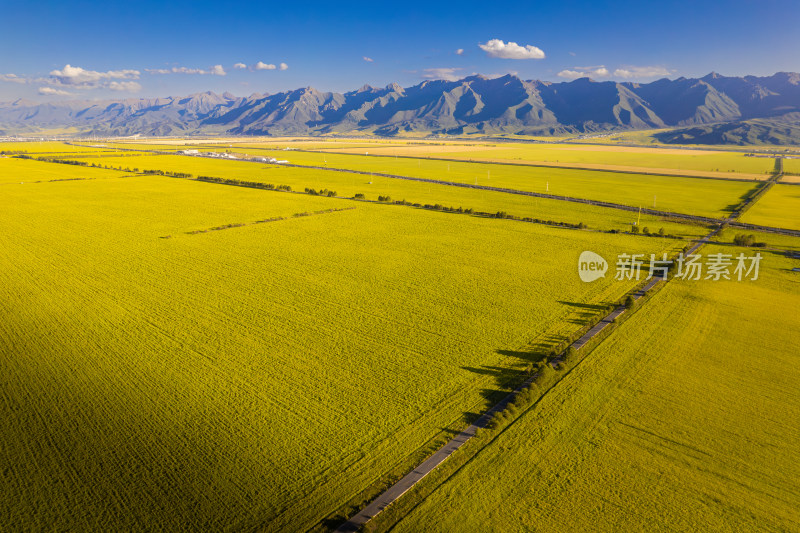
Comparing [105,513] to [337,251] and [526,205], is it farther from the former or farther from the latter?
[526,205]

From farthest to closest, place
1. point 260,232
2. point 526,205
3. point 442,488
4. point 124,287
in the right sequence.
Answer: point 526,205
point 260,232
point 124,287
point 442,488

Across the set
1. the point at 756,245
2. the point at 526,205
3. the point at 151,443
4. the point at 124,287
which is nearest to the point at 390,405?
the point at 151,443

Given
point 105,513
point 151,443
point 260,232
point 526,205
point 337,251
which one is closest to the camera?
point 105,513

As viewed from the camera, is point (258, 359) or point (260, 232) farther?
point (260, 232)
